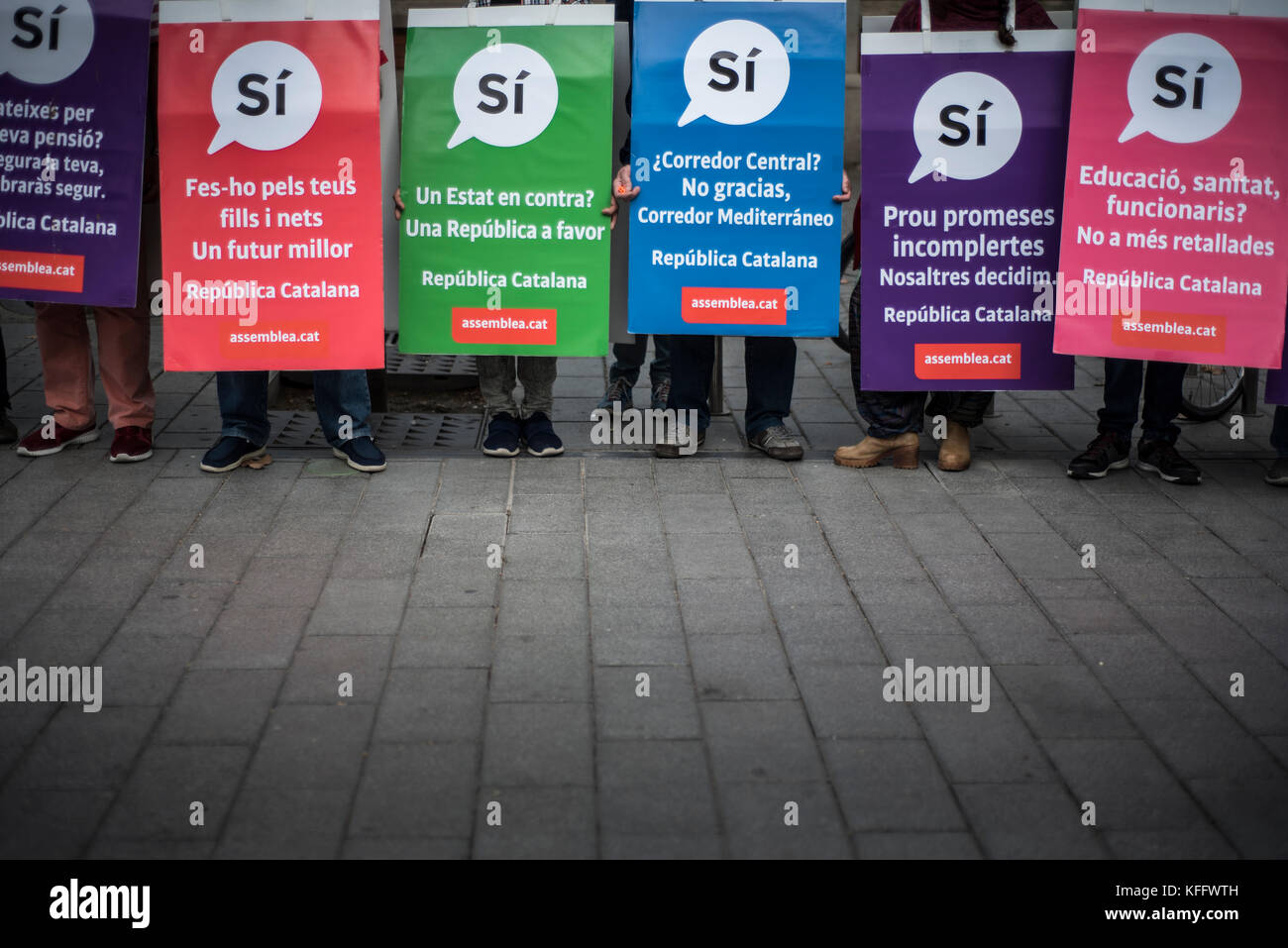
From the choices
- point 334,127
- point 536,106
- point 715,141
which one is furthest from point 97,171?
point 715,141

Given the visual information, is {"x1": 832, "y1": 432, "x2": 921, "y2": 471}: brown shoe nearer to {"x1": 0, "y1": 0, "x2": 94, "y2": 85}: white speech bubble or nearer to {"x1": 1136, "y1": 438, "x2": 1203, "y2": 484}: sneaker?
{"x1": 1136, "y1": 438, "x2": 1203, "y2": 484}: sneaker

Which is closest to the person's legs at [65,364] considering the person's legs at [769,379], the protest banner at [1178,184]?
the person's legs at [769,379]

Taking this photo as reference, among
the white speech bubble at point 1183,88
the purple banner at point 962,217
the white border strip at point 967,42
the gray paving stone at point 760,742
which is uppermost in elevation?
the white border strip at point 967,42

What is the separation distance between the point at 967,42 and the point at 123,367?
12.5ft

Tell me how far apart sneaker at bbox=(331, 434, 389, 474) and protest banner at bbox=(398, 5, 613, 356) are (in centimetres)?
46

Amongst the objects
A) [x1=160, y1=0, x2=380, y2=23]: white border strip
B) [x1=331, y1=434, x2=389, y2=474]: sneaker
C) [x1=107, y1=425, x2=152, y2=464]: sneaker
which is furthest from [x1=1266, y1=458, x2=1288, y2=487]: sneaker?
[x1=107, y1=425, x2=152, y2=464]: sneaker

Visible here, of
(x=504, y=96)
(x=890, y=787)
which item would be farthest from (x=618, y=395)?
(x=890, y=787)

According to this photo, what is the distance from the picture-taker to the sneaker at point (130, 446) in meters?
5.65

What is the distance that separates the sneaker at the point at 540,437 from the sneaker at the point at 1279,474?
120 inches

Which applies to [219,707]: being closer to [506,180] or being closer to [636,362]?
[506,180]

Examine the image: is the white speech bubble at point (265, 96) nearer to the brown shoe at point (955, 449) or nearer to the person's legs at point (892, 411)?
the person's legs at point (892, 411)

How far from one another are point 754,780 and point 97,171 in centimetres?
389

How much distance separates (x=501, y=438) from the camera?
5891 millimetres

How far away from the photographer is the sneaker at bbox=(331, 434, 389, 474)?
5641 mm
